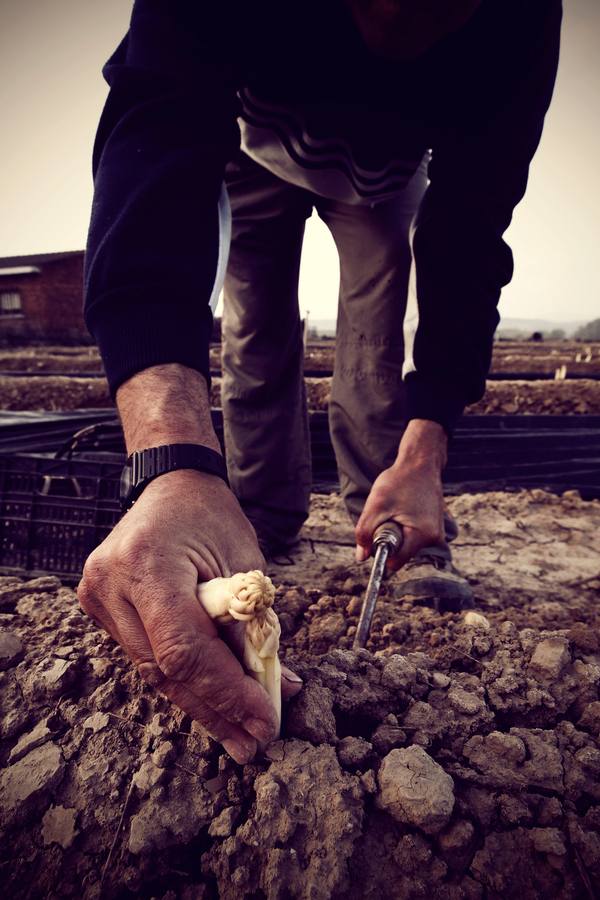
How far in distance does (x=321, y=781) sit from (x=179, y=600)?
46 centimetres

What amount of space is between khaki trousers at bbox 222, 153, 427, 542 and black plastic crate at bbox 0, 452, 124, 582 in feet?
1.96

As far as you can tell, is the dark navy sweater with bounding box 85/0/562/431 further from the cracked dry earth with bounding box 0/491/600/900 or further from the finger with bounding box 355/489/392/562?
the cracked dry earth with bounding box 0/491/600/900

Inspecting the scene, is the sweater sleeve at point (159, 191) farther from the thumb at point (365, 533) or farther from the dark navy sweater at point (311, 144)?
the thumb at point (365, 533)

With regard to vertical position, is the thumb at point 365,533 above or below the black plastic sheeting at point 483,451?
above

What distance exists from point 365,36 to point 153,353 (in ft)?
3.77

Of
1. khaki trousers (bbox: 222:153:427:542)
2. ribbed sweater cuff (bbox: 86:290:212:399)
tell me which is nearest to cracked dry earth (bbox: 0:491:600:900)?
ribbed sweater cuff (bbox: 86:290:212:399)

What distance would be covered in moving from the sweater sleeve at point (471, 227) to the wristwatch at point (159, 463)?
0.95 metres

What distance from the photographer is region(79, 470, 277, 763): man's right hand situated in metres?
0.75

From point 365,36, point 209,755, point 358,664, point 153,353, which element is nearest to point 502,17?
point 365,36

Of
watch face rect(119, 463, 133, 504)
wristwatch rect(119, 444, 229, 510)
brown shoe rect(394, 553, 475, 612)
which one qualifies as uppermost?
wristwatch rect(119, 444, 229, 510)

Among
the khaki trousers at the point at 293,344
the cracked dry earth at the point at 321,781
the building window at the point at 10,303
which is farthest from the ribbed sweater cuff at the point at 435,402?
the building window at the point at 10,303

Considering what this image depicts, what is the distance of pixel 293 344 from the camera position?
2.24 metres

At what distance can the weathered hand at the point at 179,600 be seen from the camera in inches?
29.6

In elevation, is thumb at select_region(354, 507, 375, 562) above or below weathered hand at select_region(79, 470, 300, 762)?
below
